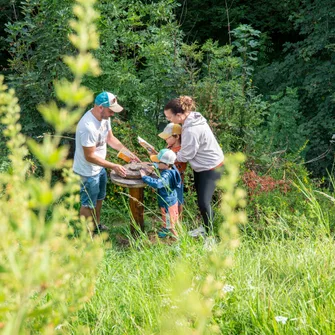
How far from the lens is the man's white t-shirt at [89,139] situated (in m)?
4.80

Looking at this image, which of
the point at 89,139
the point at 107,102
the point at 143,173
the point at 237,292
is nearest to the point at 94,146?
the point at 89,139

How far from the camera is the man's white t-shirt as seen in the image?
15.8 ft

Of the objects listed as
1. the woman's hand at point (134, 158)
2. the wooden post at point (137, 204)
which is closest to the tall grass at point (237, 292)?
the wooden post at point (137, 204)

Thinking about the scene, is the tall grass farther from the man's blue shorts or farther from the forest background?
the man's blue shorts

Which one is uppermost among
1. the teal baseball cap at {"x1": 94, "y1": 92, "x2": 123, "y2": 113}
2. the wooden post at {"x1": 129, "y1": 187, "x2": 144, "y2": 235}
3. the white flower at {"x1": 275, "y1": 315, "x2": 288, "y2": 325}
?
the teal baseball cap at {"x1": 94, "y1": 92, "x2": 123, "y2": 113}

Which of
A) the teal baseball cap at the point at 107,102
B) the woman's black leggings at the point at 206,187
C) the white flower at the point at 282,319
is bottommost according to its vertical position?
the woman's black leggings at the point at 206,187

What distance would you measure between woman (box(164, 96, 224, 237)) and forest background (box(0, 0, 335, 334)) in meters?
0.35

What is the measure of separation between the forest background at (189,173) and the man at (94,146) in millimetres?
237

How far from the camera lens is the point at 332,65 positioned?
9094 mm

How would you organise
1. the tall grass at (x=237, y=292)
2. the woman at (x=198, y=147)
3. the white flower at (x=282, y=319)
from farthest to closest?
the woman at (x=198, y=147) < the tall grass at (x=237, y=292) < the white flower at (x=282, y=319)

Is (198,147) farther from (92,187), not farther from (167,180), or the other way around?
(92,187)

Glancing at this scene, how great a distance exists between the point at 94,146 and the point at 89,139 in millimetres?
84

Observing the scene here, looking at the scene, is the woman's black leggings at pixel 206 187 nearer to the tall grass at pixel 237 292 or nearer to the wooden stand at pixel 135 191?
the wooden stand at pixel 135 191

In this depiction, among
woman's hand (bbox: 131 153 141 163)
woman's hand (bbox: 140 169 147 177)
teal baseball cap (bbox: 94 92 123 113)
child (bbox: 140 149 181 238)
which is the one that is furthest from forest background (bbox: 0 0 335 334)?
woman's hand (bbox: 131 153 141 163)
